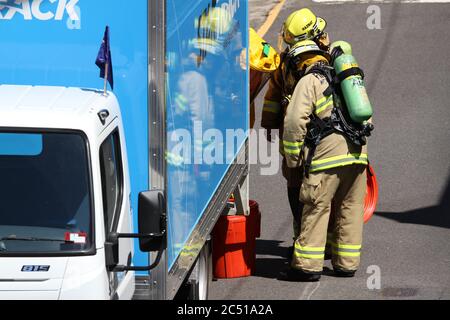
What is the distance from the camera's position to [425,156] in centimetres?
1336

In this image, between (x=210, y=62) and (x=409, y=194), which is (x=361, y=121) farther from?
A: (x=409, y=194)

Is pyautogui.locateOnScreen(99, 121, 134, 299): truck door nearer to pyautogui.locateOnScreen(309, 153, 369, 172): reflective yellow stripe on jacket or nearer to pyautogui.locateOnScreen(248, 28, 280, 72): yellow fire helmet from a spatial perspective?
pyautogui.locateOnScreen(309, 153, 369, 172): reflective yellow stripe on jacket

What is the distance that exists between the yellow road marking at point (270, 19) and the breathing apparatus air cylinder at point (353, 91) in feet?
30.2

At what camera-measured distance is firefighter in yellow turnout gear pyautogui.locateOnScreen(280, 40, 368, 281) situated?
9.18m

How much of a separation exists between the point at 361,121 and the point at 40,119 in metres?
4.41

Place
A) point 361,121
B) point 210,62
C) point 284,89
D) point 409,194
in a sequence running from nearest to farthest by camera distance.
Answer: point 210,62
point 361,121
point 284,89
point 409,194

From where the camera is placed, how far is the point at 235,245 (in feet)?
31.5

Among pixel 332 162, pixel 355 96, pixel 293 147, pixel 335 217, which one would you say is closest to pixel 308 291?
pixel 335 217

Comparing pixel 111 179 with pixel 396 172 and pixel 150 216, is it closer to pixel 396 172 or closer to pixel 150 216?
pixel 150 216

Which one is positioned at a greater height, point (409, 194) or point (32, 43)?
point (32, 43)

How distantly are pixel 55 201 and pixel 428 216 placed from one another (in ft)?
22.9

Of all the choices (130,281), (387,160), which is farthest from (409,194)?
(130,281)

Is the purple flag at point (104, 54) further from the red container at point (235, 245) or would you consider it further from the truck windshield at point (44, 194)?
the red container at point (235, 245)

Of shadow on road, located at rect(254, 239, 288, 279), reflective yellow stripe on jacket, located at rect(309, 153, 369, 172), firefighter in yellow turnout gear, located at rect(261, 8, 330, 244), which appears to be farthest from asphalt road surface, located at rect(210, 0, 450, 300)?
reflective yellow stripe on jacket, located at rect(309, 153, 369, 172)
